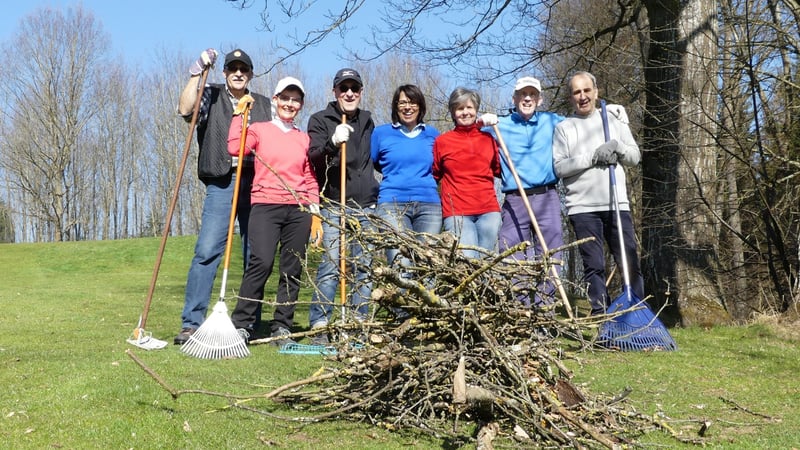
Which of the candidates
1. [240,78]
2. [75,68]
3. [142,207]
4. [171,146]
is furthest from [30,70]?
[240,78]

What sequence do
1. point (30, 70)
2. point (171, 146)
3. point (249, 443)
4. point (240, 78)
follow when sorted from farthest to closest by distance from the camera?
point (171, 146)
point (30, 70)
point (240, 78)
point (249, 443)

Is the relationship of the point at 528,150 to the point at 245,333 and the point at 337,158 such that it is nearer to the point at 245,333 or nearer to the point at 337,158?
the point at 337,158

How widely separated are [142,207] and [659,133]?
1445 inches

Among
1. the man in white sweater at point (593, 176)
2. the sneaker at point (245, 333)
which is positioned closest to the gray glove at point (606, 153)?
the man in white sweater at point (593, 176)

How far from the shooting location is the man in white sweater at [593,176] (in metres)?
5.29

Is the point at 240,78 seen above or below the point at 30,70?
below

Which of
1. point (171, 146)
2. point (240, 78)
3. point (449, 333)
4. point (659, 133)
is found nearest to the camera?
point (449, 333)

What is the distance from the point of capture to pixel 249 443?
2.75 metres

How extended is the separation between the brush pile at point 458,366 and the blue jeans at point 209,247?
1874 millimetres

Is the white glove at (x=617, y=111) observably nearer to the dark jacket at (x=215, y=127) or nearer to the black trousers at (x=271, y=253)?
the black trousers at (x=271, y=253)

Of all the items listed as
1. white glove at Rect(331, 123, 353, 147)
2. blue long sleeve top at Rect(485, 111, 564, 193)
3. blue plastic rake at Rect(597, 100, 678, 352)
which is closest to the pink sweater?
white glove at Rect(331, 123, 353, 147)

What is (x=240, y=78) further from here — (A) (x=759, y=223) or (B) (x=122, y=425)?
(A) (x=759, y=223)

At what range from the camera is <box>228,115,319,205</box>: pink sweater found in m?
5.00

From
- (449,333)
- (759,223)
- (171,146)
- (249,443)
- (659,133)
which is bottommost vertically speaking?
(249,443)
